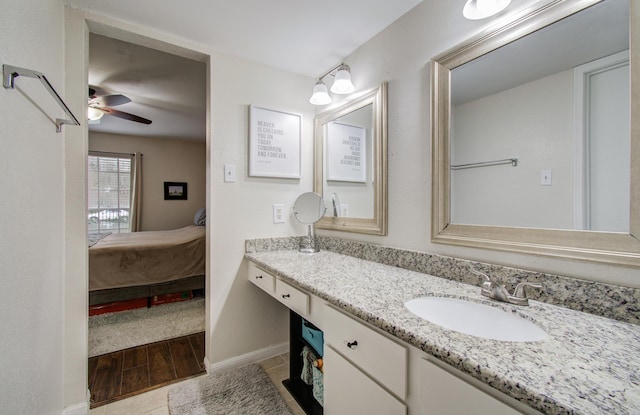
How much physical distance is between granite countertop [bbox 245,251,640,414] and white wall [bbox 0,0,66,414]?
93 centimetres

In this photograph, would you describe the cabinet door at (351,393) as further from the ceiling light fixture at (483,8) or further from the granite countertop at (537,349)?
the ceiling light fixture at (483,8)

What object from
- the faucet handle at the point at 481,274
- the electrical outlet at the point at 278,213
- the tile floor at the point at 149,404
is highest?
the electrical outlet at the point at 278,213

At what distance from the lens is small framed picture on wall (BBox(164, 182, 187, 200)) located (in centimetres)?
532

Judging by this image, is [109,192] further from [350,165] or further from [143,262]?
[350,165]

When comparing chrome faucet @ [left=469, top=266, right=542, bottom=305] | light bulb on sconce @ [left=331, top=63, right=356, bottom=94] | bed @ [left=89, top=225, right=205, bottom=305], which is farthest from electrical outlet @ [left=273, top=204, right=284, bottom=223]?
bed @ [left=89, top=225, right=205, bottom=305]

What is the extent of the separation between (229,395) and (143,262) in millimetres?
1985

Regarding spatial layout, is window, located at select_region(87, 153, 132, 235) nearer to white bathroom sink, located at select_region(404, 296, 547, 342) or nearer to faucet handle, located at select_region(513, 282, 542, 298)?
white bathroom sink, located at select_region(404, 296, 547, 342)

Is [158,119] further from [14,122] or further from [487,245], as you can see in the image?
[487,245]

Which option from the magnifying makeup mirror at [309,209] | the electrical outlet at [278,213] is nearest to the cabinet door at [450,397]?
the magnifying makeup mirror at [309,209]

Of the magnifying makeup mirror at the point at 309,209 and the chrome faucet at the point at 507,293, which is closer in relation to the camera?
the chrome faucet at the point at 507,293

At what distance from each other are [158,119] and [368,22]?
359 cm

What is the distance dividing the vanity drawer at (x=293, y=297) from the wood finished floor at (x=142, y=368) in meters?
0.96

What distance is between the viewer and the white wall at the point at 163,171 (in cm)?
494

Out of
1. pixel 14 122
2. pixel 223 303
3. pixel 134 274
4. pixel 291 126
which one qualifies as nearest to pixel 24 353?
pixel 14 122
